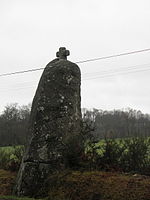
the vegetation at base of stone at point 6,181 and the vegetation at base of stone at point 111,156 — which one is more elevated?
the vegetation at base of stone at point 111,156

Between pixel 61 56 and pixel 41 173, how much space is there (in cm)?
419

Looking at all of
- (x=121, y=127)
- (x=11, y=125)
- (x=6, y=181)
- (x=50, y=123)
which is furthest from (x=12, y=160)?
(x=11, y=125)

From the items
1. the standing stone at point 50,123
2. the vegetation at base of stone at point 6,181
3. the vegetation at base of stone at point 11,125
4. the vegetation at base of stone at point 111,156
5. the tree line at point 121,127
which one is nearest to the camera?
the standing stone at point 50,123

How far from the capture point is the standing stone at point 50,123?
9.31 m

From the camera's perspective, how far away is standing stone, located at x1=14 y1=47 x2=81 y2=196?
9.31 m

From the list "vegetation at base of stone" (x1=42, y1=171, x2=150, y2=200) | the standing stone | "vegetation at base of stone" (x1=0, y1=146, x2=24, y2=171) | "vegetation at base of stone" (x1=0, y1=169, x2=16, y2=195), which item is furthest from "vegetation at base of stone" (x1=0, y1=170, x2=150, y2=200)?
"vegetation at base of stone" (x1=0, y1=146, x2=24, y2=171)

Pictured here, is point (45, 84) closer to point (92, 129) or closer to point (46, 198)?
point (92, 129)

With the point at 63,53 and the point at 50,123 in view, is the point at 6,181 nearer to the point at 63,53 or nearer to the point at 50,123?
the point at 50,123

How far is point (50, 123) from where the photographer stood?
9805 millimetres

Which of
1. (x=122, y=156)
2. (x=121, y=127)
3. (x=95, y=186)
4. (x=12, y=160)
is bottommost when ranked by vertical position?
(x=95, y=186)

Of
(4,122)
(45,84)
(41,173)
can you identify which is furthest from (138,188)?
(4,122)

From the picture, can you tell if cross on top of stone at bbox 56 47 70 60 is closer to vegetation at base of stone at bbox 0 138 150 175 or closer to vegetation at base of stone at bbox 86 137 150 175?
vegetation at base of stone at bbox 0 138 150 175

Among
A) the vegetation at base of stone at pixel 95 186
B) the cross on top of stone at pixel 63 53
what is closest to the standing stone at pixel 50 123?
the vegetation at base of stone at pixel 95 186

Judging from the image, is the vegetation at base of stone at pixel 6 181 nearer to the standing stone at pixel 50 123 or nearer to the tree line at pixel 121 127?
the standing stone at pixel 50 123
